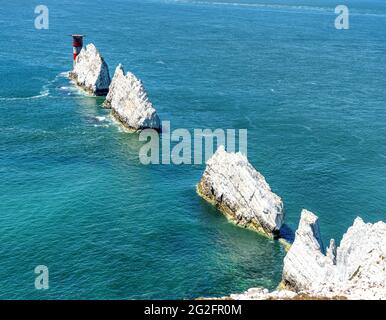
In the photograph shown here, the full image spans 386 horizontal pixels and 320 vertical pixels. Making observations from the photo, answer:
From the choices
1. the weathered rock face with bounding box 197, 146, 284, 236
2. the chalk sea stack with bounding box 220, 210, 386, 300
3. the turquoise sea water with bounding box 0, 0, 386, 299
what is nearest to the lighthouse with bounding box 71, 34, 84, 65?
the turquoise sea water with bounding box 0, 0, 386, 299

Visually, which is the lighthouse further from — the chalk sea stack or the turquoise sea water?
the chalk sea stack

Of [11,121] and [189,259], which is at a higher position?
[11,121]

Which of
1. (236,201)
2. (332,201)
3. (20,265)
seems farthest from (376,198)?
(20,265)

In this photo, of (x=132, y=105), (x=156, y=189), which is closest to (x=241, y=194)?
(x=156, y=189)

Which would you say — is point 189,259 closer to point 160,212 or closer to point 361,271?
point 160,212

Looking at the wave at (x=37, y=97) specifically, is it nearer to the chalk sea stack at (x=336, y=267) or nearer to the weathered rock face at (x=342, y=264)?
the chalk sea stack at (x=336, y=267)
